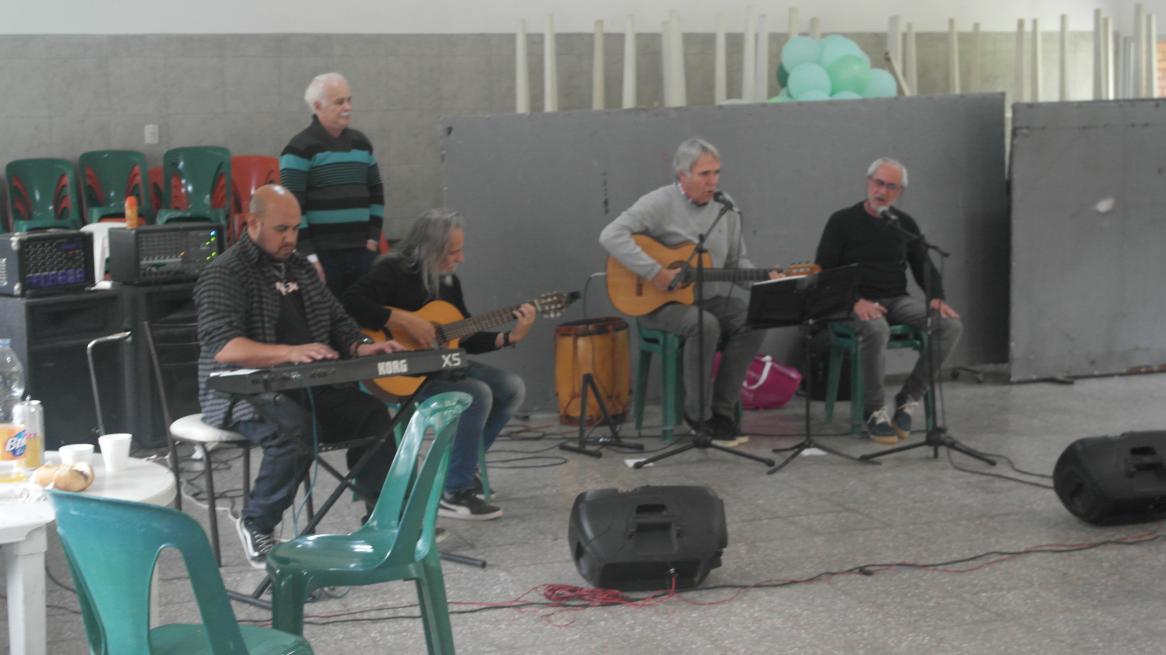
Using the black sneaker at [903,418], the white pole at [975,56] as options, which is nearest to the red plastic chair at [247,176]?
the black sneaker at [903,418]

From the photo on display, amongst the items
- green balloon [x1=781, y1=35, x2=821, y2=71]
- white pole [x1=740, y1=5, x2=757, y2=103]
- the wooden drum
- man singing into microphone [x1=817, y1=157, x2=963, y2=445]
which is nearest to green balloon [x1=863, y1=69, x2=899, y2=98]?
green balloon [x1=781, y1=35, x2=821, y2=71]

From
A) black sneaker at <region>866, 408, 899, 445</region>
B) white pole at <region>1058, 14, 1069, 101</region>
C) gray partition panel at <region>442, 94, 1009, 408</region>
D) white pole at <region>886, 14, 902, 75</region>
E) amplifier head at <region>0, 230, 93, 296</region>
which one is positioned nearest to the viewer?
amplifier head at <region>0, 230, 93, 296</region>

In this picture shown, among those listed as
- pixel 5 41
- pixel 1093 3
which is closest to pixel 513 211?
→ pixel 5 41

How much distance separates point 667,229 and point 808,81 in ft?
8.66

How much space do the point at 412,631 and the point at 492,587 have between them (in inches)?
17.8

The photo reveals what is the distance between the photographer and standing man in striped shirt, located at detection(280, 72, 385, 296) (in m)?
5.38

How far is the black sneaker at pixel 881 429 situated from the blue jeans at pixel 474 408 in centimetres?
190

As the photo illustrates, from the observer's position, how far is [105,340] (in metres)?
5.25

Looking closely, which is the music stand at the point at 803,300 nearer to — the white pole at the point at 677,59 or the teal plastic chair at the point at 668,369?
the teal plastic chair at the point at 668,369

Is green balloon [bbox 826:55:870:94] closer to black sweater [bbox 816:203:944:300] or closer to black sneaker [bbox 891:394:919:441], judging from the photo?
black sweater [bbox 816:203:944:300]

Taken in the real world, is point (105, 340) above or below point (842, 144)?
below

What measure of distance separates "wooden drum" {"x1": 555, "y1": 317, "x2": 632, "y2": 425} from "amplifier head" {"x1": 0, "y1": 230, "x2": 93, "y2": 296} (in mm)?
2176

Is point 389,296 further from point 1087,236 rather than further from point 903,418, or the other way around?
point 1087,236

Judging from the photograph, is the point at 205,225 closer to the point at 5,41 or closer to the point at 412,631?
the point at 412,631
